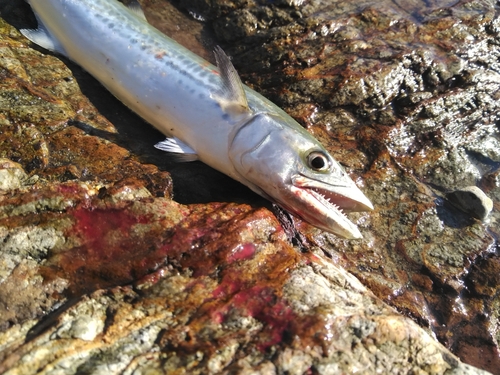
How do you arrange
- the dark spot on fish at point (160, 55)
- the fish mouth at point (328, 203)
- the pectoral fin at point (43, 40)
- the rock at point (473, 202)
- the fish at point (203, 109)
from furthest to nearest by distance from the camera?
the pectoral fin at point (43, 40) → the rock at point (473, 202) → the dark spot on fish at point (160, 55) → the fish at point (203, 109) → the fish mouth at point (328, 203)

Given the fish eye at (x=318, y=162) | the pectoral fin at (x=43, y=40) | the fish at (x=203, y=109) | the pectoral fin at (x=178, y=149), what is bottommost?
the pectoral fin at (x=43, y=40)

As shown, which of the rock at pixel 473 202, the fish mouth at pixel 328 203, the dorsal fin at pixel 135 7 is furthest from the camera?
the dorsal fin at pixel 135 7

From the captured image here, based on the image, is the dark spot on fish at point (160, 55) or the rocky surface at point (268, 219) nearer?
the rocky surface at point (268, 219)

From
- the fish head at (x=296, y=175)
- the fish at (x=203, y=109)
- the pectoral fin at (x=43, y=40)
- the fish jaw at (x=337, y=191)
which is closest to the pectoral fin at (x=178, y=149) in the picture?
the fish at (x=203, y=109)

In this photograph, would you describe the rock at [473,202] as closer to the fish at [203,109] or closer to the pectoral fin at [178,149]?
the fish at [203,109]

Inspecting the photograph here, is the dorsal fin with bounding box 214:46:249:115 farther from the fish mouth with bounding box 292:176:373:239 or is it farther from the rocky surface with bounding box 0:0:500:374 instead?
the fish mouth with bounding box 292:176:373:239

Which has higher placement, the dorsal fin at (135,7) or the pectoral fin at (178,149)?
the dorsal fin at (135,7)

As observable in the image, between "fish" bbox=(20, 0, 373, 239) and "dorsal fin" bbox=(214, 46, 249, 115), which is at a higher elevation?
"dorsal fin" bbox=(214, 46, 249, 115)

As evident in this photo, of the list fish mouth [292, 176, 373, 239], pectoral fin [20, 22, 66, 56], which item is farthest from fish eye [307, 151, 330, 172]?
pectoral fin [20, 22, 66, 56]
